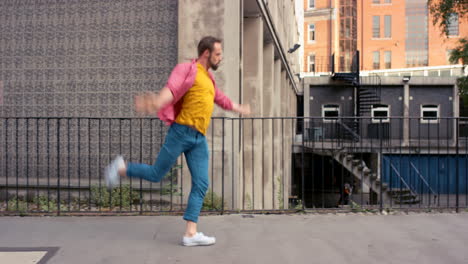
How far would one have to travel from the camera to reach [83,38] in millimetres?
8602

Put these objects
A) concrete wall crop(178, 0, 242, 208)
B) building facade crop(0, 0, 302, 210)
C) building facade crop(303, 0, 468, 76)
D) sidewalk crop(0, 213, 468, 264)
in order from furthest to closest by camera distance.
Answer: building facade crop(303, 0, 468, 76), building facade crop(0, 0, 302, 210), concrete wall crop(178, 0, 242, 208), sidewalk crop(0, 213, 468, 264)

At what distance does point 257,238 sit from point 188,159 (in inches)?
46.1

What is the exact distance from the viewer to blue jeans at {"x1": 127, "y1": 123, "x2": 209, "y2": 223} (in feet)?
13.4

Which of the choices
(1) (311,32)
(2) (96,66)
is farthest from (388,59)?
(2) (96,66)

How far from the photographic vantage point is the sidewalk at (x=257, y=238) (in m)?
4.02

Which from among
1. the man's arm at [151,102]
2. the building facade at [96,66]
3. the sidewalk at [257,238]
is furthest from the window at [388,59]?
the man's arm at [151,102]

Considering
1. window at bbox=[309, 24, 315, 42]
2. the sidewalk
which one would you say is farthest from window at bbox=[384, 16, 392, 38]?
the sidewalk

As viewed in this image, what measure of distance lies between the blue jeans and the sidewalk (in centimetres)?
53

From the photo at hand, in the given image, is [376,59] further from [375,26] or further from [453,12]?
[453,12]

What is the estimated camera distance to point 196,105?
13.4ft

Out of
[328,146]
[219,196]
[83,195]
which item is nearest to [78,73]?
[83,195]

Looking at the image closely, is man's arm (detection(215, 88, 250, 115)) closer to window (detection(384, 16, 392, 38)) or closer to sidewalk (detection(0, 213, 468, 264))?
sidewalk (detection(0, 213, 468, 264))

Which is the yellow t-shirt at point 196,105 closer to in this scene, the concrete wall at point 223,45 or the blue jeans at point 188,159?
the blue jeans at point 188,159

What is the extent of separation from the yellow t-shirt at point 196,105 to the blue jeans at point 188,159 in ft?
0.21
